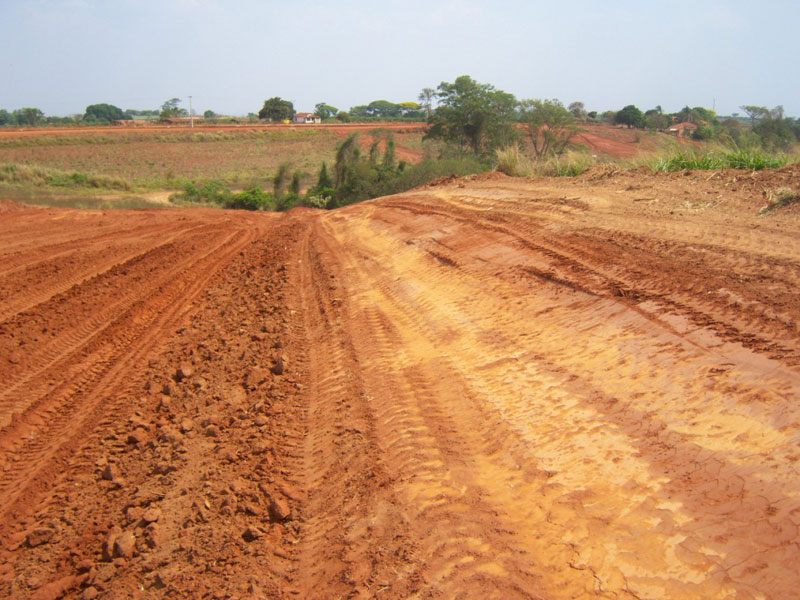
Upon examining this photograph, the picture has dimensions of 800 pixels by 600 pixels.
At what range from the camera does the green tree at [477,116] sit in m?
38.5

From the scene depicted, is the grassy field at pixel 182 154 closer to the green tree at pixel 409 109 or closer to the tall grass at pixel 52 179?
the tall grass at pixel 52 179

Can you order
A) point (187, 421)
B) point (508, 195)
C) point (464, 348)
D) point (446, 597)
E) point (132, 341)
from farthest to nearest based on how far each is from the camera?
point (508, 195) → point (132, 341) → point (464, 348) → point (187, 421) → point (446, 597)

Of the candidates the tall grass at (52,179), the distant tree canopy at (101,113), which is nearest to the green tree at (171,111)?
the distant tree canopy at (101,113)

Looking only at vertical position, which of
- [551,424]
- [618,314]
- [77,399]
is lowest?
[77,399]

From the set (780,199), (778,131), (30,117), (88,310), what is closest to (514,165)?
(780,199)

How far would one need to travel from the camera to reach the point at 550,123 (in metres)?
36.3

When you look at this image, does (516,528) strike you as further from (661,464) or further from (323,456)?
(323,456)

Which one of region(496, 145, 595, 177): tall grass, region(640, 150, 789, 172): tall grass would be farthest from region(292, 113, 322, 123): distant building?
region(640, 150, 789, 172): tall grass

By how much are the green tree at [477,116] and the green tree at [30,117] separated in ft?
253

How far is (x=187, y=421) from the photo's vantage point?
20.1 feet

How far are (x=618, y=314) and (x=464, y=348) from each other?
1.62 metres

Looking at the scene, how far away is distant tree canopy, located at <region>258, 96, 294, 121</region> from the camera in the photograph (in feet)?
314

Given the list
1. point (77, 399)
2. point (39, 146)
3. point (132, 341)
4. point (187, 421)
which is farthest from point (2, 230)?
point (39, 146)

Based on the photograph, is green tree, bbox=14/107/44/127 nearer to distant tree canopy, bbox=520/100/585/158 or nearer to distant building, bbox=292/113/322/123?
distant building, bbox=292/113/322/123
